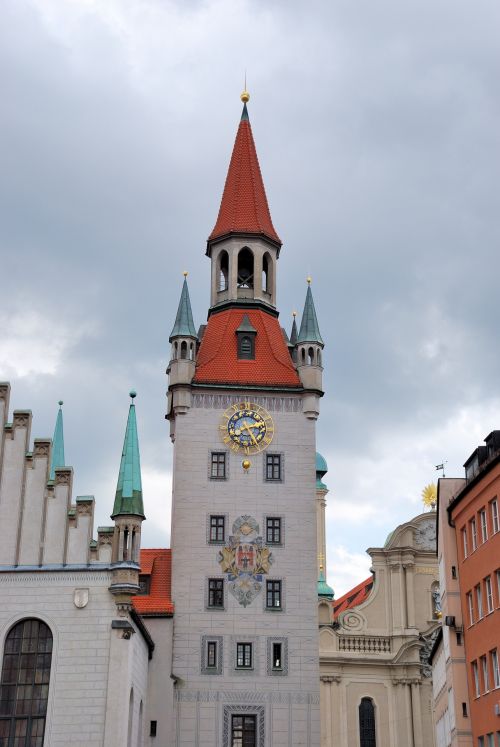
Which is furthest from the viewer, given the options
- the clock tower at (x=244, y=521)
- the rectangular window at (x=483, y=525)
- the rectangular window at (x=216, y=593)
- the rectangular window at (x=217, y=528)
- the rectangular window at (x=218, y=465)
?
the rectangular window at (x=218, y=465)

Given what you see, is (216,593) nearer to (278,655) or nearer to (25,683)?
(278,655)

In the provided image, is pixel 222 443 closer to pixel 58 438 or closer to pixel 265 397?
pixel 265 397

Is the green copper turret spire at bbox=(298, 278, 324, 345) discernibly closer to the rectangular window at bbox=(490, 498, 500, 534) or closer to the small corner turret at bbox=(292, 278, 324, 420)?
the small corner turret at bbox=(292, 278, 324, 420)

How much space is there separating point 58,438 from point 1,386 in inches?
641

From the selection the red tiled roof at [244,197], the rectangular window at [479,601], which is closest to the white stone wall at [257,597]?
the red tiled roof at [244,197]

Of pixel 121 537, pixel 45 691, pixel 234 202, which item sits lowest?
pixel 45 691

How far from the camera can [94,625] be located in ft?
124

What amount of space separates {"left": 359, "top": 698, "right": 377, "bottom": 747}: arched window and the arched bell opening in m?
23.6

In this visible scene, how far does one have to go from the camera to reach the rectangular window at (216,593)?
4841 cm

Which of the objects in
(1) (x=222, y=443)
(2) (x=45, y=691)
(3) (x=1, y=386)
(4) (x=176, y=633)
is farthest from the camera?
(1) (x=222, y=443)

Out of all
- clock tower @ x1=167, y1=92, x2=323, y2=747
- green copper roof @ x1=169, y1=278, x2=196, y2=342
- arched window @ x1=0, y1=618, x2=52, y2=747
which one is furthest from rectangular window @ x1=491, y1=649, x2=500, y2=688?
green copper roof @ x1=169, y1=278, x2=196, y2=342

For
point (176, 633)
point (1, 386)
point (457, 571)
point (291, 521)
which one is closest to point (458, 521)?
point (457, 571)

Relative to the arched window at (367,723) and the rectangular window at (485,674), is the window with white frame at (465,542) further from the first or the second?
the arched window at (367,723)

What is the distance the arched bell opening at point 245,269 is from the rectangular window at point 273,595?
15989mm
